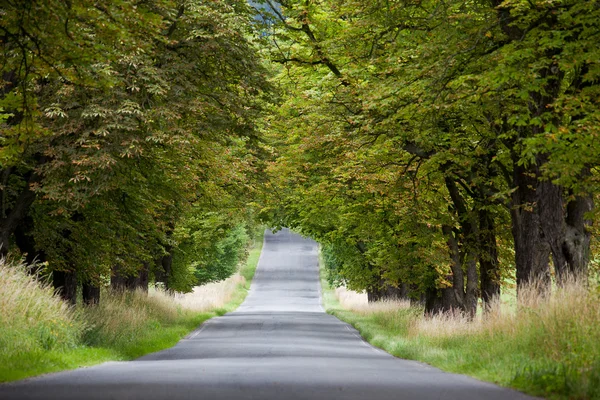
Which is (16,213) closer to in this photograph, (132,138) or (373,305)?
(132,138)

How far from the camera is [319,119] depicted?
93.4ft

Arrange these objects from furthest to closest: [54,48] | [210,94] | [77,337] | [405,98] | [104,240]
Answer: [104,240], [210,94], [405,98], [77,337], [54,48]

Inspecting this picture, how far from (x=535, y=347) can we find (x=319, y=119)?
14.9m

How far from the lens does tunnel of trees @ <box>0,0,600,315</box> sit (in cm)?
1595

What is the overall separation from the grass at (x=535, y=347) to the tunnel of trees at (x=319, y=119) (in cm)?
185

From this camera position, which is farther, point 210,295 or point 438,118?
point 210,295

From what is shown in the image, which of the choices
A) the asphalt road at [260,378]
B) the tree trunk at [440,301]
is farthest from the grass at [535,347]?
the tree trunk at [440,301]

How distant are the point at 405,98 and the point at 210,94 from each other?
4844mm

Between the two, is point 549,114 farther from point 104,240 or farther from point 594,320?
point 104,240

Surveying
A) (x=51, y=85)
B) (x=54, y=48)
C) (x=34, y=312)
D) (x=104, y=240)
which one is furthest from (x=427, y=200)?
(x=54, y=48)

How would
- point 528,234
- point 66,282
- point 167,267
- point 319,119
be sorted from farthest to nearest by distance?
point 167,267 < point 319,119 < point 66,282 < point 528,234

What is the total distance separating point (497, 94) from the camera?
18.9 meters

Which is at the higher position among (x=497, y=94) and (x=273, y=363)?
(x=497, y=94)

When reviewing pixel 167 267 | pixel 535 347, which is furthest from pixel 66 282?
pixel 167 267
